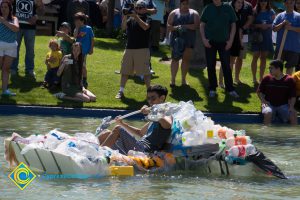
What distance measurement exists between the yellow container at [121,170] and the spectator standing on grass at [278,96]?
6343 mm

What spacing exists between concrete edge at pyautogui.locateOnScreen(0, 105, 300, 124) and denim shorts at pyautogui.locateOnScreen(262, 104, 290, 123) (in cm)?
28

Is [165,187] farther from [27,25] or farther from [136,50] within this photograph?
[27,25]

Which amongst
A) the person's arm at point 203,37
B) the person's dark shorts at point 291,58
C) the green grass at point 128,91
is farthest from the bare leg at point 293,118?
the person's arm at point 203,37

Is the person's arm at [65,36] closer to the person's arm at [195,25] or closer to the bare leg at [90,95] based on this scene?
the bare leg at [90,95]

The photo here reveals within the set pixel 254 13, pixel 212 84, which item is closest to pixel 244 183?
pixel 212 84

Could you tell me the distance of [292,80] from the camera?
17312 millimetres

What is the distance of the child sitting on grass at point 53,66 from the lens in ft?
62.4

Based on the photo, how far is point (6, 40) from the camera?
59.4ft

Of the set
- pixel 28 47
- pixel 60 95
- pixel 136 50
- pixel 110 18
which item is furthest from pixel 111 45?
pixel 60 95

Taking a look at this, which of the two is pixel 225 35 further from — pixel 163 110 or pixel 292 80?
pixel 163 110

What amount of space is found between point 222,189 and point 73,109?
7088 mm

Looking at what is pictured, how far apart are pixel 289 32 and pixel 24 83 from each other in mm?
5649

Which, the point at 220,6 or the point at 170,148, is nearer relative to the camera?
the point at 170,148

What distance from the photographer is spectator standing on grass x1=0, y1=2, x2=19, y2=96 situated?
1803 cm
